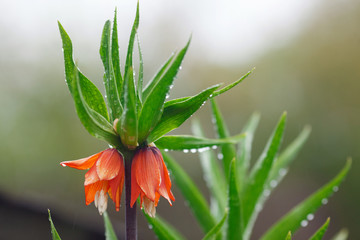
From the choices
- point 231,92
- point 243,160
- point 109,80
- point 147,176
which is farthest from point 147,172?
point 231,92

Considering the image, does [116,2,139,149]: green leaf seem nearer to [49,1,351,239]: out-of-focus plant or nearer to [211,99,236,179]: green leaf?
[49,1,351,239]: out-of-focus plant

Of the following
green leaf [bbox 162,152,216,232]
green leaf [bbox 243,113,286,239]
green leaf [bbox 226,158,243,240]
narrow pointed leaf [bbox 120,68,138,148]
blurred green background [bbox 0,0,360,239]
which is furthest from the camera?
blurred green background [bbox 0,0,360,239]

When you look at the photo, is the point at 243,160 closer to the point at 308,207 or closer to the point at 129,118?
the point at 308,207

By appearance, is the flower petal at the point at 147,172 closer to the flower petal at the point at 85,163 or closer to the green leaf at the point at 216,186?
the flower petal at the point at 85,163

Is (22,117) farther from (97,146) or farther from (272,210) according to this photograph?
(272,210)

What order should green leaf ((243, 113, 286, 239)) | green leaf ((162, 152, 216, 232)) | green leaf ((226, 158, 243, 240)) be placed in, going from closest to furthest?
green leaf ((226, 158, 243, 240)) → green leaf ((243, 113, 286, 239)) → green leaf ((162, 152, 216, 232))

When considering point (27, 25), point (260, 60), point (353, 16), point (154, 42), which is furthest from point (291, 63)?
point (27, 25)

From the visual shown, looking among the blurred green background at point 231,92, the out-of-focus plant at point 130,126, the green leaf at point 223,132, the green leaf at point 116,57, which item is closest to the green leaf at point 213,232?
the out-of-focus plant at point 130,126

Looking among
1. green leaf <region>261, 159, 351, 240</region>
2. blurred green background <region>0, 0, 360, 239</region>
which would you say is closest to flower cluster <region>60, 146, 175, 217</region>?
green leaf <region>261, 159, 351, 240</region>
